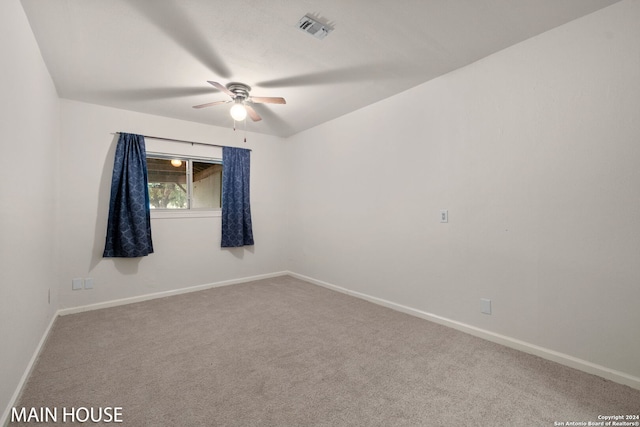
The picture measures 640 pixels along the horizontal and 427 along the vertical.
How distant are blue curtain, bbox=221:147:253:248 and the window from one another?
18cm

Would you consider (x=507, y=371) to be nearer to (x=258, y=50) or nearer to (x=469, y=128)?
(x=469, y=128)

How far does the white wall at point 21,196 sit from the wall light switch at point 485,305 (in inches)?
129

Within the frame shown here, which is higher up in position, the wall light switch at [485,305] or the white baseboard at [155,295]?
the wall light switch at [485,305]

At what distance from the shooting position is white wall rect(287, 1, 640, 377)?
1.85 metres

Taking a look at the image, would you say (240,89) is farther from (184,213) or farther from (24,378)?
(24,378)

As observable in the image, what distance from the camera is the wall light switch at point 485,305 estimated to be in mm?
2463

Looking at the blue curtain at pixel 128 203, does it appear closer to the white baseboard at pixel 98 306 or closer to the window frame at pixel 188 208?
the window frame at pixel 188 208

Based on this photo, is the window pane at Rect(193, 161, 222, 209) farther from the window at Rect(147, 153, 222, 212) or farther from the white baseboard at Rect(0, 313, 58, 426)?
the white baseboard at Rect(0, 313, 58, 426)

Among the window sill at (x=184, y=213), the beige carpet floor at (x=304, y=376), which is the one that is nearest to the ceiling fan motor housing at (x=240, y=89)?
the window sill at (x=184, y=213)

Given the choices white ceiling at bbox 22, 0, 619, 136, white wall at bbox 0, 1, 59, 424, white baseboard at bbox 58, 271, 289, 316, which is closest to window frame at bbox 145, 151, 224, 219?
white ceiling at bbox 22, 0, 619, 136

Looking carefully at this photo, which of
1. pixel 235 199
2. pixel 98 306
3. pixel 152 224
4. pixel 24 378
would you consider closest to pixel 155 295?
pixel 98 306

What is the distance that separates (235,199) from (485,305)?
3508 mm

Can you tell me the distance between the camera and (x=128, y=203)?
3.48 meters

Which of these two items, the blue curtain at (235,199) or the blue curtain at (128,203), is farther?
the blue curtain at (235,199)
